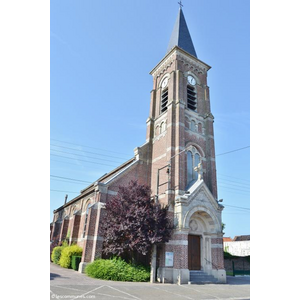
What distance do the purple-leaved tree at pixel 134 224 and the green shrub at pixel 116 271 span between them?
2.98ft

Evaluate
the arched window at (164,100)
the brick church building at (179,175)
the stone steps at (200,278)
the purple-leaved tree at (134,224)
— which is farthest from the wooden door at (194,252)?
the arched window at (164,100)

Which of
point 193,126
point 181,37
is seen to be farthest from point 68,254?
point 181,37

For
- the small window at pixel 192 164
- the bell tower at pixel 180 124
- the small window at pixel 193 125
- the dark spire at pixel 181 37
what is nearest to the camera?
the bell tower at pixel 180 124

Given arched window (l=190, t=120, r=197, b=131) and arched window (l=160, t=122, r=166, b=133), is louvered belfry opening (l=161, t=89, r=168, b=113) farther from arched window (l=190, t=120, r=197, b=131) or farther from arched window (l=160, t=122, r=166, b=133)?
arched window (l=190, t=120, r=197, b=131)

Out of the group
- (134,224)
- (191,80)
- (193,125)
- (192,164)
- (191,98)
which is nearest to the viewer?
(134,224)

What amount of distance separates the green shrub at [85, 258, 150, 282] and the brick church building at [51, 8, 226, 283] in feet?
4.77

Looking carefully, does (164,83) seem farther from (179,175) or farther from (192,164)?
(179,175)

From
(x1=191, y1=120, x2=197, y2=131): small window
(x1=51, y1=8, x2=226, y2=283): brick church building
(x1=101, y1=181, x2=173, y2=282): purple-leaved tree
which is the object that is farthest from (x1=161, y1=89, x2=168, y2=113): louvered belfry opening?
(x1=101, y1=181, x2=173, y2=282): purple-leaved tree

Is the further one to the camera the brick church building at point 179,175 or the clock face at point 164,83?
the clock face at point 164,83

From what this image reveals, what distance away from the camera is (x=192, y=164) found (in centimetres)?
2200

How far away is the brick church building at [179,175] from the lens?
17.7 metres

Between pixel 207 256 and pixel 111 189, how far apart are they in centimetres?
948

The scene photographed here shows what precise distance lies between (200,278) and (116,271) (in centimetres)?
663

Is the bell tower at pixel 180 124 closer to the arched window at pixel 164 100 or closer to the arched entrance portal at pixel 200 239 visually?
the arched window at pixel 164 100
